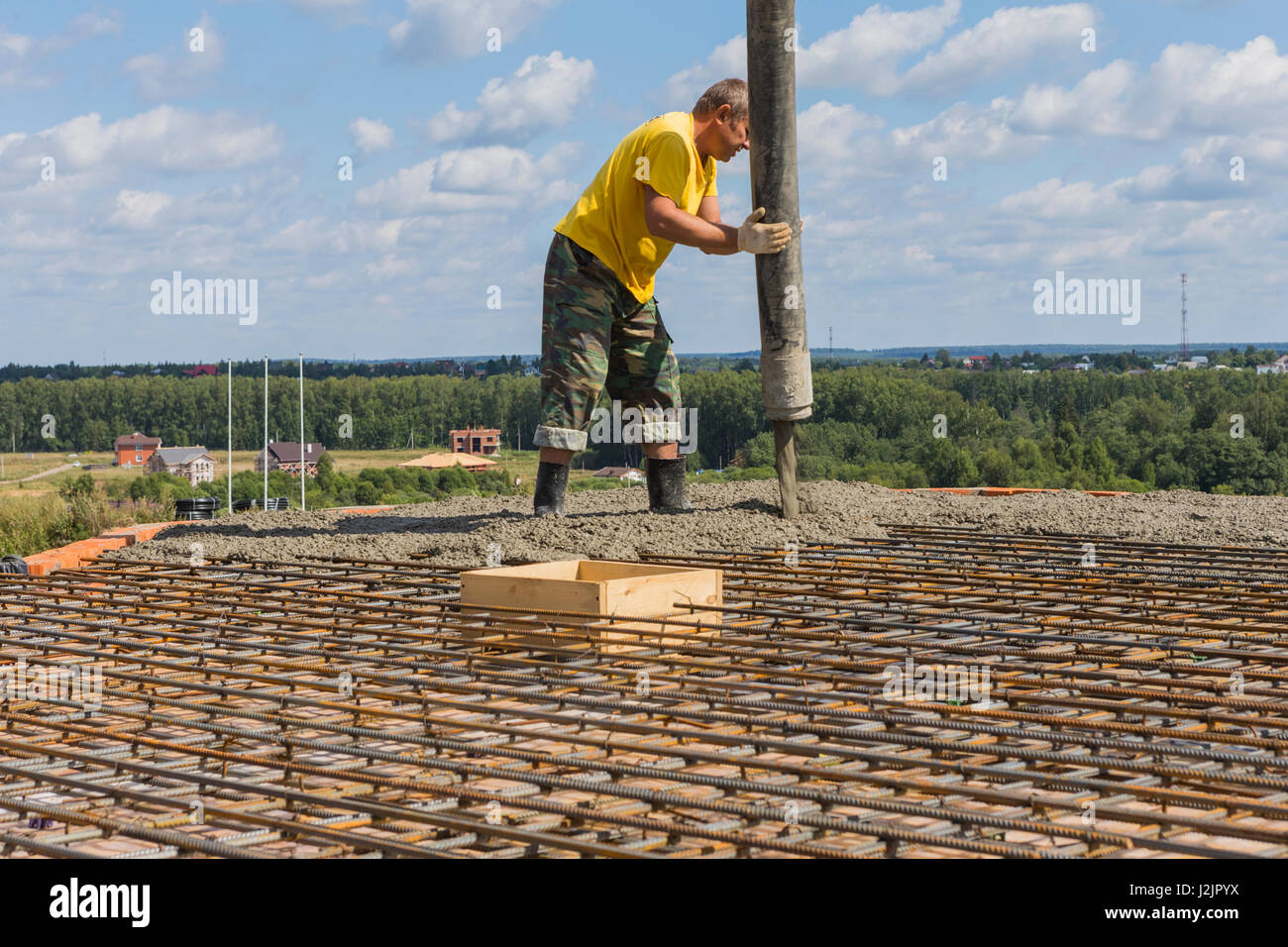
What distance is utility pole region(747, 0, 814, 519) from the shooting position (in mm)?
6066

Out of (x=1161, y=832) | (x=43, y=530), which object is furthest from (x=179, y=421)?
(x=1161, y=832)

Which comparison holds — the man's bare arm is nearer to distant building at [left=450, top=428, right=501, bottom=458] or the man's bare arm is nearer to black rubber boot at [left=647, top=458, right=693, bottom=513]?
black rubber boot at [left=647, top=458, right=693, bottom=513]

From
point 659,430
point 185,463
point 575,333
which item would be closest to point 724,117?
point 575,333

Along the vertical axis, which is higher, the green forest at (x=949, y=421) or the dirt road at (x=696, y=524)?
the green forest at (x=949, y=421)

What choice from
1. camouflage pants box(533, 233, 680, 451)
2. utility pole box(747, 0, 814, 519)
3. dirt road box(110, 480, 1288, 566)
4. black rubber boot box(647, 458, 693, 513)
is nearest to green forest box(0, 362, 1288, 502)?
dirt road box(110, 480, 1288, 566)

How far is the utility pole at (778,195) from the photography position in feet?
19.9

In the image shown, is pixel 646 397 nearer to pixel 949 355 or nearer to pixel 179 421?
pixel 949 355

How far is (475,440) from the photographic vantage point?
57.7 meters

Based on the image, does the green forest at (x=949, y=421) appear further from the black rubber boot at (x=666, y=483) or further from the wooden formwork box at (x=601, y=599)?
the wooden formwork box at (x=601, y=599)

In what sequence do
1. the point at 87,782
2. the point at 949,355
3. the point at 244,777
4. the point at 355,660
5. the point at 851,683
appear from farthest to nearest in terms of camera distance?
Answer: the point at 949,355 < the point at 355,660 < the point at 851,683 < the point at 244,777 < the point at 87,782

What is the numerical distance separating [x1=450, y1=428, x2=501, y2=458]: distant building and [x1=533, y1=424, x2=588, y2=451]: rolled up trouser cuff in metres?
50.2

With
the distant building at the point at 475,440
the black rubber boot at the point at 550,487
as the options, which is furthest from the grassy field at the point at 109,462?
the black rubber boot at the point at 550,487

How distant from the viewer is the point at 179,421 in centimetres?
7062
